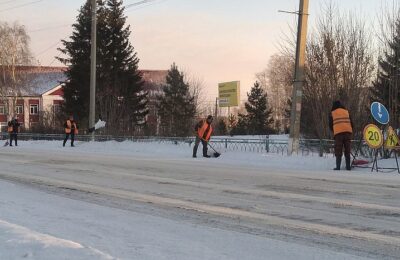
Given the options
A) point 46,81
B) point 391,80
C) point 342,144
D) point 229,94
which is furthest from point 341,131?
point 46,81

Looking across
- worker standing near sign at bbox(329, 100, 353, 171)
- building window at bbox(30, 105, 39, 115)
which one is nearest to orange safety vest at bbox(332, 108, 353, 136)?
worker standing near sign at bbox(329, 100, 353, 171)

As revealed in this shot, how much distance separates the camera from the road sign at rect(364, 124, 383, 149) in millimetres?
14719

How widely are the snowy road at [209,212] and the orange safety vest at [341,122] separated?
1.45m

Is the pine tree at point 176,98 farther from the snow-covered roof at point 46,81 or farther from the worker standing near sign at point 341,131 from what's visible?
the worker standing near sign at point 341,131

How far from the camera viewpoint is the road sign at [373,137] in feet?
48.3

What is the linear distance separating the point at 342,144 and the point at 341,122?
2.12 feet

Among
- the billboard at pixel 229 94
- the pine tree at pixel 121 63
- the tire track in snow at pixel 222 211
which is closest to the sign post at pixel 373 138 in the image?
the tire track in snow at pixel 222 211

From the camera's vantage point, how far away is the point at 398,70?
1870cm

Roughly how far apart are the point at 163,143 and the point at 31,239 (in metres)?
18.9

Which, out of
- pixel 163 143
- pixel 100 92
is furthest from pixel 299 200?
pixel 100 92

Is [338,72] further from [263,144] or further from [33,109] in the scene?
[33,109]

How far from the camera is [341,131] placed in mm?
15086

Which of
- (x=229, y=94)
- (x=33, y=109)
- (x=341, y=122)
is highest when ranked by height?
(x=33, y=109)

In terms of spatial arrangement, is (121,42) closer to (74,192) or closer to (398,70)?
(398,70)
